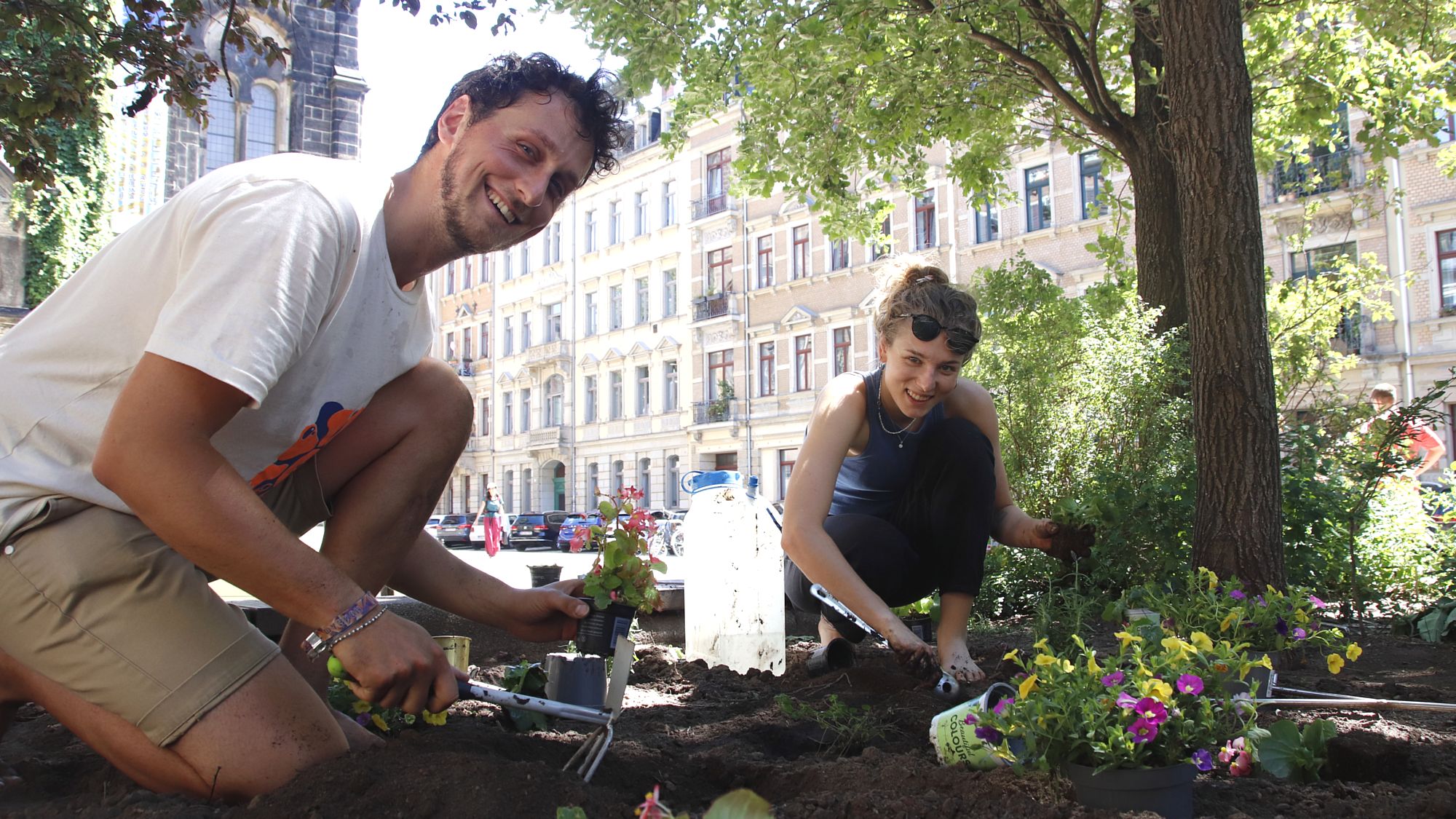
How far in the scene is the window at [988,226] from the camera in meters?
24.6

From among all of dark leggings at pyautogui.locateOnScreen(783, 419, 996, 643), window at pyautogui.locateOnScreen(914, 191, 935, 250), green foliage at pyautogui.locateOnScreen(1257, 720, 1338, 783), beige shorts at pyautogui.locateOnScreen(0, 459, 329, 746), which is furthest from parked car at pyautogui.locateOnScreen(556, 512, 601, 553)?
green foliage at pyautogui.locateOnScreen(1257, 720, 1338, 783)

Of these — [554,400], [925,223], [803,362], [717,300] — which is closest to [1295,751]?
[925,223]

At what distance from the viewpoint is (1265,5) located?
6.64 meters

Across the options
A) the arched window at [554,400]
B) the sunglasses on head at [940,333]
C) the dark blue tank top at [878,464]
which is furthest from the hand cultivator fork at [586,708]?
the arched window at [554,400]

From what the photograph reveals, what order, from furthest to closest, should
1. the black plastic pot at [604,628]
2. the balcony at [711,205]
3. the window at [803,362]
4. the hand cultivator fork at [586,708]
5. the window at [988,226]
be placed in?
1. the balcony at [711,205]
2. the window at [803,362]
3. the window at [988,226]
4. the black plastic pot at [604,628]
5. the hand cultivator fork at [586,708]

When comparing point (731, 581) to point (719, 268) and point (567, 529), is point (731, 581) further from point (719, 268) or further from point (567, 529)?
point (719, 268)

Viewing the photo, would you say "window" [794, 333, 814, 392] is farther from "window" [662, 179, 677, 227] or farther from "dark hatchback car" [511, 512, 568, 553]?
"dark hatchback car" [511, 512, 568, 553]

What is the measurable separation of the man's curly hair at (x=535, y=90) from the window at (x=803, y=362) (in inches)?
1037

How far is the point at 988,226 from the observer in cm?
2475

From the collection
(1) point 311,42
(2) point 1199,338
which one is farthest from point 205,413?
(1) point 311,42

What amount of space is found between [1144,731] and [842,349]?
26.7 m

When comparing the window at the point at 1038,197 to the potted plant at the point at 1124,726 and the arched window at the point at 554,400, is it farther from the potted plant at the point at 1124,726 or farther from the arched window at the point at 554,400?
the potted plant at the point at 1124,726

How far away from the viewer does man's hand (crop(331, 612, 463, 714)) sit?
142cm

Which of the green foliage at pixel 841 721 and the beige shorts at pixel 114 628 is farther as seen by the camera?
the green foliage at pixel 841 721
